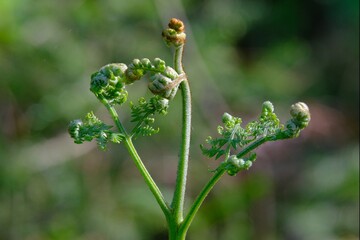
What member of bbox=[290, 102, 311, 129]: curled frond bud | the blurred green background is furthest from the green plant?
the blurred green background

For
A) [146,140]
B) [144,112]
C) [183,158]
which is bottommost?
[146,140]

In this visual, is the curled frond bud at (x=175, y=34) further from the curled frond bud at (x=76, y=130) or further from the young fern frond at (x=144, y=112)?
the curled frond bud at (x=76, y=130)

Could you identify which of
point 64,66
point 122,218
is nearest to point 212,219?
point 122,218

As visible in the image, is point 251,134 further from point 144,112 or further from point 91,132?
point 91,132

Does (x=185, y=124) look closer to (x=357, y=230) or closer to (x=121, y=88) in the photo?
(x=121, y=88)

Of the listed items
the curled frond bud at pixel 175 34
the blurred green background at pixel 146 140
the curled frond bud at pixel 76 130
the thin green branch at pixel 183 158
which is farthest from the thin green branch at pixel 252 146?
the blurred green background at pixel 146 140

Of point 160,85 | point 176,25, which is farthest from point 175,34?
point 160,85
